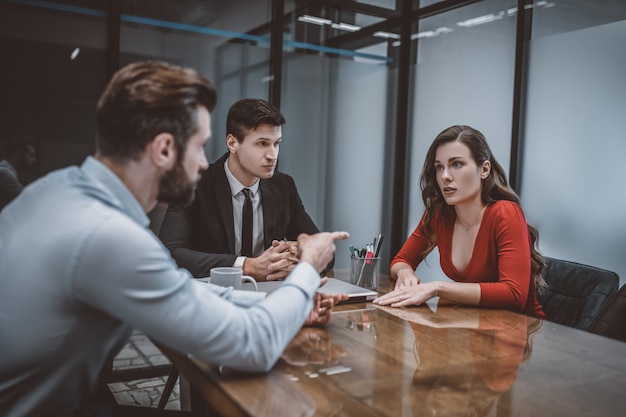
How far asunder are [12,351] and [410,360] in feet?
2.60

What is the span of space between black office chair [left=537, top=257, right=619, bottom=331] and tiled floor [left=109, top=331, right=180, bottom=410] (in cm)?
197

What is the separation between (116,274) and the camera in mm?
954

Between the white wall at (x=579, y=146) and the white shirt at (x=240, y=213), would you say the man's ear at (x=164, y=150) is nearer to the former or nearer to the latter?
the white shirt at (x=240, y=213)

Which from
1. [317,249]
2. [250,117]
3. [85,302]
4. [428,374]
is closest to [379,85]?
[250,117]

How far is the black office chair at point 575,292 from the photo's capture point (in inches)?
82.6

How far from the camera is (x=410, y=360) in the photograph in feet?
3.93

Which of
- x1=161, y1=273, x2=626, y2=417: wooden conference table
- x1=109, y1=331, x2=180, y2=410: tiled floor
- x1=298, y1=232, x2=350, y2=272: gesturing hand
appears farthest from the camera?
x1=109, y1=331, x2=180, y2=410: tiled floor

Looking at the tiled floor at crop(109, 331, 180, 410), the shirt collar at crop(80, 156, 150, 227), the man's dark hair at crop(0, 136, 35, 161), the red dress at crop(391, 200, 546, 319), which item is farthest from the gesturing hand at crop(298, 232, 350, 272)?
the man's dark hair at crop(0, 136, 35, 161)

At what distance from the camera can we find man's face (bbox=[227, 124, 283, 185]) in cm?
237

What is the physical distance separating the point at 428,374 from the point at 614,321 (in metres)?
0.97

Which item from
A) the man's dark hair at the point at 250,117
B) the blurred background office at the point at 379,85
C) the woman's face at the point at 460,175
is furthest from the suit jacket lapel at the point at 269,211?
the blurred background office at the point at 379,85

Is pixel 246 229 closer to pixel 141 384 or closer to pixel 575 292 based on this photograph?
pixel 575 292

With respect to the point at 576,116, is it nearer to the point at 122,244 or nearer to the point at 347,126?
the point at 347,126

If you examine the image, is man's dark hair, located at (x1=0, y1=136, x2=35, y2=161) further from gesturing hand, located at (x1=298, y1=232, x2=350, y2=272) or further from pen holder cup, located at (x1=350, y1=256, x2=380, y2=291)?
gesturing hand, located at (x1=298, y1=232, x2=350, y2=272)
